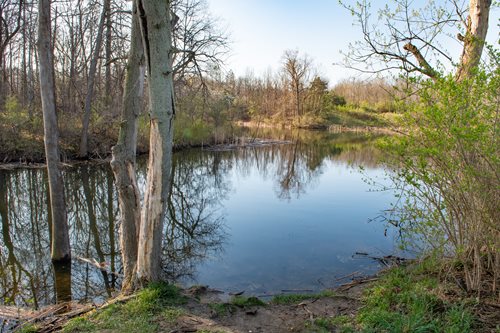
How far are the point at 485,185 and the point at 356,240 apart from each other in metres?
4.74

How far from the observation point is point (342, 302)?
14.2ft

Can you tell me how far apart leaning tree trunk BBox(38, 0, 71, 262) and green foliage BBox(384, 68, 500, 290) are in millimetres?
5347

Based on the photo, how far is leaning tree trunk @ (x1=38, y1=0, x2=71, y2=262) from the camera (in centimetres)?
518

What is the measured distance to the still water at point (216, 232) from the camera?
232 inches

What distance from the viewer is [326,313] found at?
4.02 metres

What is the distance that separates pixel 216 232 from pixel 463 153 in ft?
20.9

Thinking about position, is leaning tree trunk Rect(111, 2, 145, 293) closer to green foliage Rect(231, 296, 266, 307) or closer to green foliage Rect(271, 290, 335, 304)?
green foliage Rect(231, 296, 266, 307)

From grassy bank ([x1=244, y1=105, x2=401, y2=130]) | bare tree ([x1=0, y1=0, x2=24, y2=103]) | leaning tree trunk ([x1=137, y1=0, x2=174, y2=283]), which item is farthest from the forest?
grassy bank ([x1=244, y1=105, x2=401, y2=130])

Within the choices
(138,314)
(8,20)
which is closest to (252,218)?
(138,314)

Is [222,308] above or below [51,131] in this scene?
below

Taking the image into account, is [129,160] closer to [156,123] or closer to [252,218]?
[156,123]

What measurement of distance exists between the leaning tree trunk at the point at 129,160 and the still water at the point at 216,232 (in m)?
1.24

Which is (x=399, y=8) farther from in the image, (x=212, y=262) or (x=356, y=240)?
(x=212, y=262)

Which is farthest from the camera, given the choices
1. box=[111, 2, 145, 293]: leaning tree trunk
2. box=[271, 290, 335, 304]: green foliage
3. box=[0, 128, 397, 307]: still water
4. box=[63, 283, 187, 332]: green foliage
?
box=[0, 128, 397, 307]: still water
